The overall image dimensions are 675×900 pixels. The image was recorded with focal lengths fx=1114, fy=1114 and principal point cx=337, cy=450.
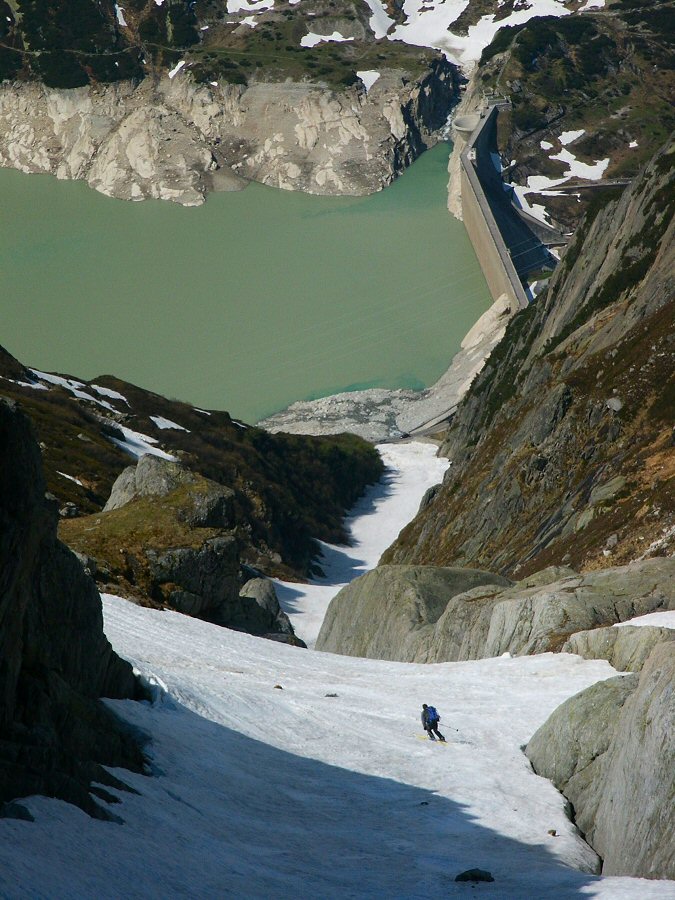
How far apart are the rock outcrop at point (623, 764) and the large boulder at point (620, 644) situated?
10.9 feet

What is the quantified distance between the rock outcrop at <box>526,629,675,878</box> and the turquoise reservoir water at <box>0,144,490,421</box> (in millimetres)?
120200

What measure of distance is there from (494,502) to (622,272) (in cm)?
2280

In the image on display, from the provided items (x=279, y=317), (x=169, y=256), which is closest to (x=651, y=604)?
(x=279, y=317)

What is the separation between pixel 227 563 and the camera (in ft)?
151

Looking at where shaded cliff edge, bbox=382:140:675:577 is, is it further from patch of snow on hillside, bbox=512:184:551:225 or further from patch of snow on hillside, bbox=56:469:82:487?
patch of snow on hillside, bbox=512:184:551:225

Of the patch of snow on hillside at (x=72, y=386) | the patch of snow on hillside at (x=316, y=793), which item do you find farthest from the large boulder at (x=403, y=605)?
the patch of snow on hillside at (x=72, y=386)

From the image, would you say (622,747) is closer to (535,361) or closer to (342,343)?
(535,361)

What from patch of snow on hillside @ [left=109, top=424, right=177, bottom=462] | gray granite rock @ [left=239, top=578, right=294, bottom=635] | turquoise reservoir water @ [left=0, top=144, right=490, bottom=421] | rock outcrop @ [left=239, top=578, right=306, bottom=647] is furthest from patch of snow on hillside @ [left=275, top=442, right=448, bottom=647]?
turquoise reservoir water @ [left=0, top=144, right=490, bottom=421]

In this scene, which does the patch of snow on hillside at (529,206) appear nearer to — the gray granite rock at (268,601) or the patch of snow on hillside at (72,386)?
the patch of snow on hillside at (72,386)

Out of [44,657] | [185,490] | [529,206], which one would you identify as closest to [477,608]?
[185,490]

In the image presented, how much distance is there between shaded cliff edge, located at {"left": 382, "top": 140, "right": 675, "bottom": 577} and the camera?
45.2 m

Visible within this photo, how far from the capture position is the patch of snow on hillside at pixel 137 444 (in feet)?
278

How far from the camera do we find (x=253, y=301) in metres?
171

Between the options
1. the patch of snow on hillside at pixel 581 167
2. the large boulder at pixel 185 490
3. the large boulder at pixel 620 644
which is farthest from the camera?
the patch of snow on hillside at pixel 581 167
